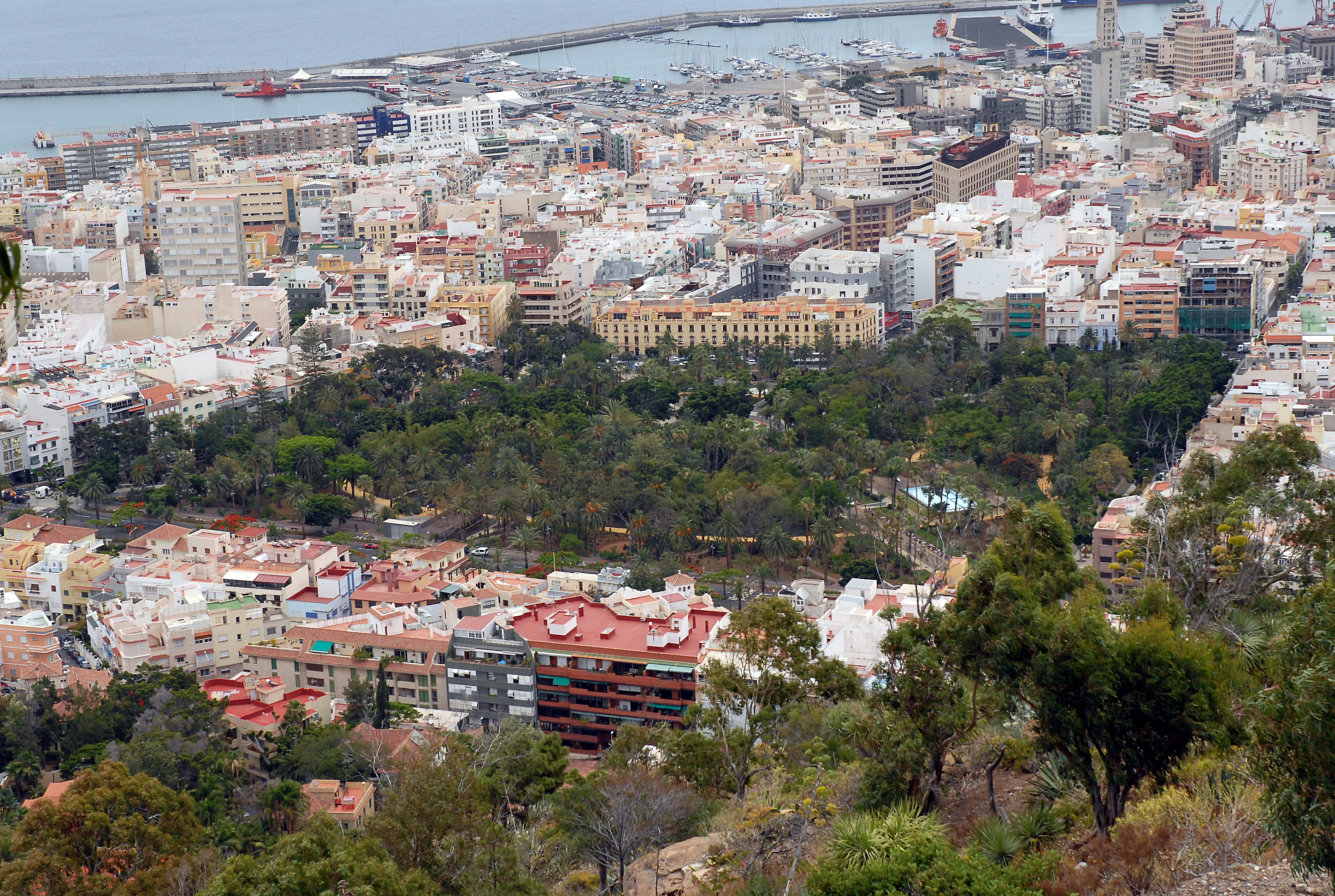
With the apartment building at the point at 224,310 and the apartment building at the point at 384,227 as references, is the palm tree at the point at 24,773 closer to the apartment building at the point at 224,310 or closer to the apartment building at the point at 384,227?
the apartment building at the point at 224,310

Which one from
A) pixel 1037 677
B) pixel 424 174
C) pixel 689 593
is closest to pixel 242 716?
pixel 689 593

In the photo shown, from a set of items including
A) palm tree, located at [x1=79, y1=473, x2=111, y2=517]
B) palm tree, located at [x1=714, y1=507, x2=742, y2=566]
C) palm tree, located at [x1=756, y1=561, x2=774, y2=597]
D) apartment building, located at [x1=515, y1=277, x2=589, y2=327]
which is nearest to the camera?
palm tree, located at [x1=756, y1=561, x2=774, y2=597]

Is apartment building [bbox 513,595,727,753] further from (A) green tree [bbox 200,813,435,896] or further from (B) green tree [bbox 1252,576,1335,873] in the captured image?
(B) green tree [bbox 1252,576,1335,873]

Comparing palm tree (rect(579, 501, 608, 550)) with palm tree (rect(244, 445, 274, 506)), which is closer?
palm tree (rect(579, 501, 608, 550))

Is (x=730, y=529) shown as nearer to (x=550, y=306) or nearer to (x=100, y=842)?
(x=100, y=842)

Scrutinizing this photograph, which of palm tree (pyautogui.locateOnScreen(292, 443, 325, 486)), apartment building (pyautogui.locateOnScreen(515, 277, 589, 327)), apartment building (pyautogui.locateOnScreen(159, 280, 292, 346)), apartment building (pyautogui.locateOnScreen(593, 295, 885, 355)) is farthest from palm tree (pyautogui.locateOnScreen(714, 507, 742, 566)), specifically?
apartment building (pyautogui.locateOnScreen(159, 280, 292, 346))

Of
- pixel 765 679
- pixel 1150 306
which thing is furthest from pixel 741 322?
pixel 765 679

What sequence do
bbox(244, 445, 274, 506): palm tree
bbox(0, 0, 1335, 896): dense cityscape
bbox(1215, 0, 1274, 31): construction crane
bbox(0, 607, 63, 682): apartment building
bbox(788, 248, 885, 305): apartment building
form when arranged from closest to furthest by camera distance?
bbox(0, 0, 1335, 896): dense cityscape, bbox(0, 607, 63, 682): apartment building, bbox(244, 445, 274, 506): palm tree, bbox(788, 248, 885, 305): apartment building, bbox(1215, 0, 1274, 31): construction crane
